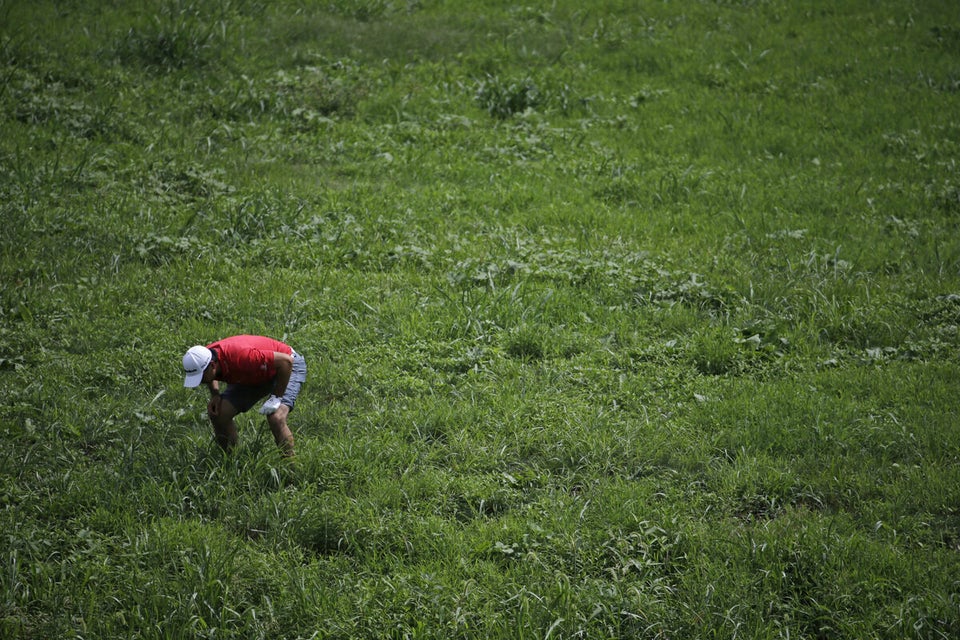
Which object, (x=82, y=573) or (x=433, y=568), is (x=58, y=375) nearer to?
(x=82, y=573)

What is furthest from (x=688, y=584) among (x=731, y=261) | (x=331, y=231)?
(x=331, y=231)

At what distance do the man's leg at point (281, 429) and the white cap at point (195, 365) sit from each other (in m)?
0.59

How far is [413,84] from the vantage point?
14305mm

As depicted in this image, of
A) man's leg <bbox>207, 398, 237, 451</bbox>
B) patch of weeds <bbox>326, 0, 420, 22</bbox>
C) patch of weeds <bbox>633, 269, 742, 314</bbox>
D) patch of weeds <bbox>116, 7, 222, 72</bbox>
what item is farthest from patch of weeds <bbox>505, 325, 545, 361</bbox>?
patch of weeds <bbox>326, 0, 420, 22</bbox>

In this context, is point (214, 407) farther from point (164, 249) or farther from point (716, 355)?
point (716, 355)

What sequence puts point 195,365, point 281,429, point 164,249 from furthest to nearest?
point 164,249, point 281,429, point 195,365

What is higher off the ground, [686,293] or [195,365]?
[195,365]

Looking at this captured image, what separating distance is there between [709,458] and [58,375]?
5334 millimetres

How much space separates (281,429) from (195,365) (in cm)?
79

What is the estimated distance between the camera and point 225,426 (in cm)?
662

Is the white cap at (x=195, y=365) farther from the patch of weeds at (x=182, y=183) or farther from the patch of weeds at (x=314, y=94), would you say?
the patch of weeds at (x=314, y=94)

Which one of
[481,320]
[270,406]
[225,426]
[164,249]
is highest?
[270,406]

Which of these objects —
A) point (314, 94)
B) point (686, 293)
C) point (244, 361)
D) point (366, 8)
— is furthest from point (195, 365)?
point (366, 8)

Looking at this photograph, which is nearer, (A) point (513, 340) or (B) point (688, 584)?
(B) point (688, 584)
